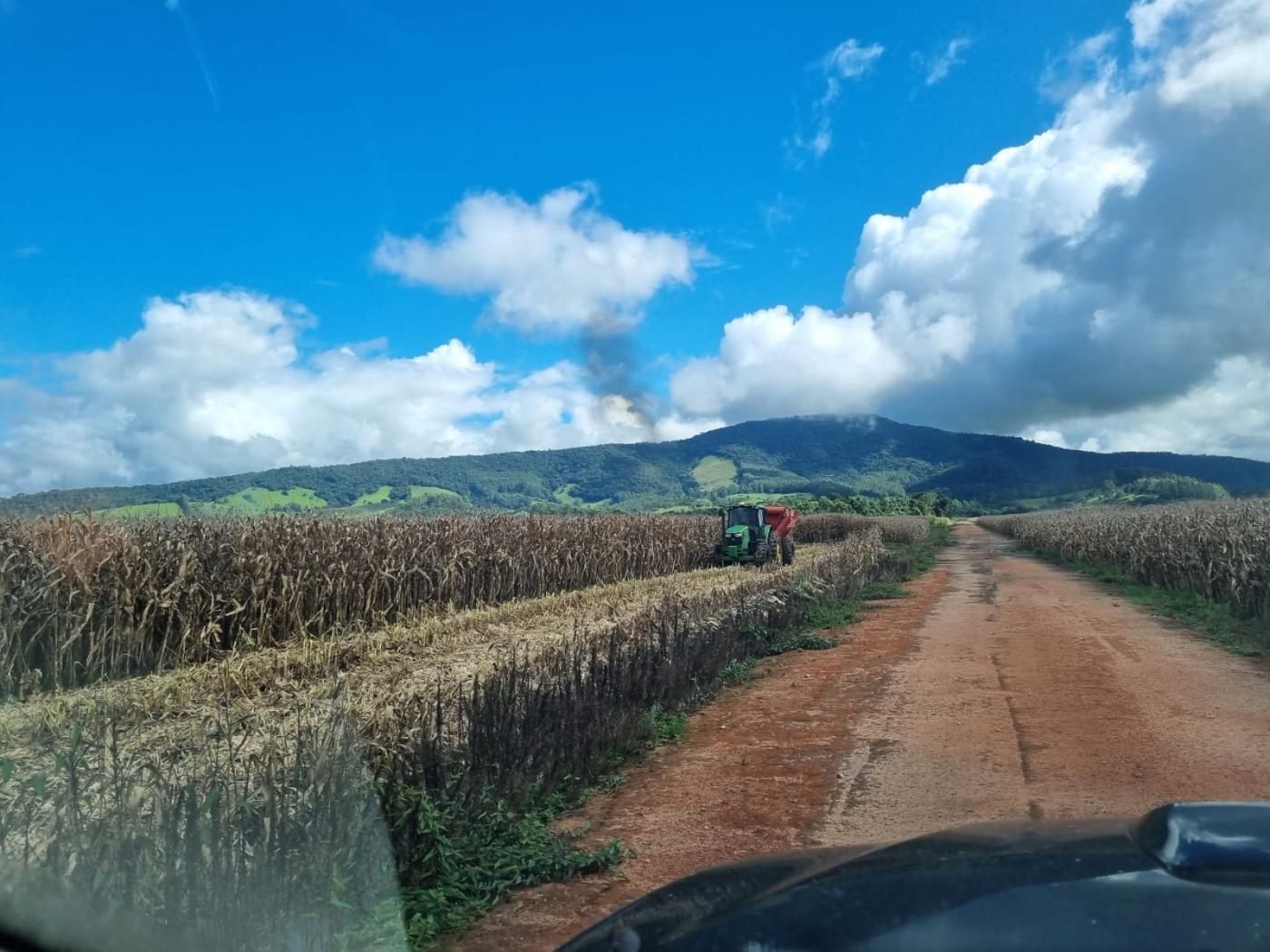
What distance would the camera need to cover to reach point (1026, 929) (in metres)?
1.89

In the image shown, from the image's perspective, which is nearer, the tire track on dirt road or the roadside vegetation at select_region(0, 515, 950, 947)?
the roadside vegetation at select_region(0, 515, 950, 947)

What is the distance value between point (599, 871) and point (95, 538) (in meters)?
8.69

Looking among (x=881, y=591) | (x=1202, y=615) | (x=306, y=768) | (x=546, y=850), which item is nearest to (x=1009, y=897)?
(x=546, y=850)

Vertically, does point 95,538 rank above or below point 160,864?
above

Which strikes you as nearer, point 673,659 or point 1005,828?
point 1005,828

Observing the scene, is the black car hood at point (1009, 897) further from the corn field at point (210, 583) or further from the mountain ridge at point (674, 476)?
the mountain ridge at point (674, 476)

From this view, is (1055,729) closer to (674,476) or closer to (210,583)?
(210,583)

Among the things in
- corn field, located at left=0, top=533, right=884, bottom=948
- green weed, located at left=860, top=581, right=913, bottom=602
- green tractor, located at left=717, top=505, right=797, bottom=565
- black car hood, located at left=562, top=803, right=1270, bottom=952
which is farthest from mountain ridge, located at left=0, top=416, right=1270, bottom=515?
black car hood, located at left=562, top=803, right=1270, bottom=952

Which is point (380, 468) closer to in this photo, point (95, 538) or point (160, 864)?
point (95, 538)

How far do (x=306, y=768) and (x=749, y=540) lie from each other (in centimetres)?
2224

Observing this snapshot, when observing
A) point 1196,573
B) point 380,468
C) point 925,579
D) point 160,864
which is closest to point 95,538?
point 160,864

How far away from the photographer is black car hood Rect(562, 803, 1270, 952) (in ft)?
6.10

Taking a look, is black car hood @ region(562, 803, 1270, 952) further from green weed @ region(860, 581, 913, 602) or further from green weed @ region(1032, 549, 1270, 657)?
green weed @ region(860, 581, 913, 602)

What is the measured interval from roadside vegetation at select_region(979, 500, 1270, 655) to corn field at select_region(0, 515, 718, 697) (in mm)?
12510
